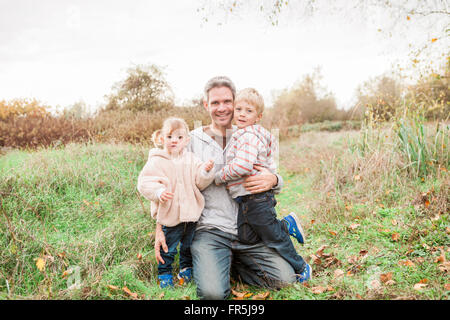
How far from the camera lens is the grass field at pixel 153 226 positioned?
265 cm

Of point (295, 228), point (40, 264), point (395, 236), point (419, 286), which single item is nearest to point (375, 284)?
point (419, 286)

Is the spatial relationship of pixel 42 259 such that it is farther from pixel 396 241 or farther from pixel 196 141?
pixel 396 241

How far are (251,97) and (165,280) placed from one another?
174 cm

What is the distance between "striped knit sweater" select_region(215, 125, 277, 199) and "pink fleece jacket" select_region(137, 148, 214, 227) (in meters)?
0.17

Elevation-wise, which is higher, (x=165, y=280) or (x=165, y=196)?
(x=165, y=196)

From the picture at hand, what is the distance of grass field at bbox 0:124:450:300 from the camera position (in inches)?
104

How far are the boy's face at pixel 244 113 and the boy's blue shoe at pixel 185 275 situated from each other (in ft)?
4.56

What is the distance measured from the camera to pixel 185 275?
2.93 metres

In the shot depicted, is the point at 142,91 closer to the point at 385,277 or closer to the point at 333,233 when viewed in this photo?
the point at 333,233

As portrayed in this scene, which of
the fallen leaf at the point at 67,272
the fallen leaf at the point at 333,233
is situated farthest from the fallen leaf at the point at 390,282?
the fallen leaf at the point at 67,272

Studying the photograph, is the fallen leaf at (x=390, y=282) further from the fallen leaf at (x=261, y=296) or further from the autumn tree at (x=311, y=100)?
the autumn tree at (x=311, y=100)

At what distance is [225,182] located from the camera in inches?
112
